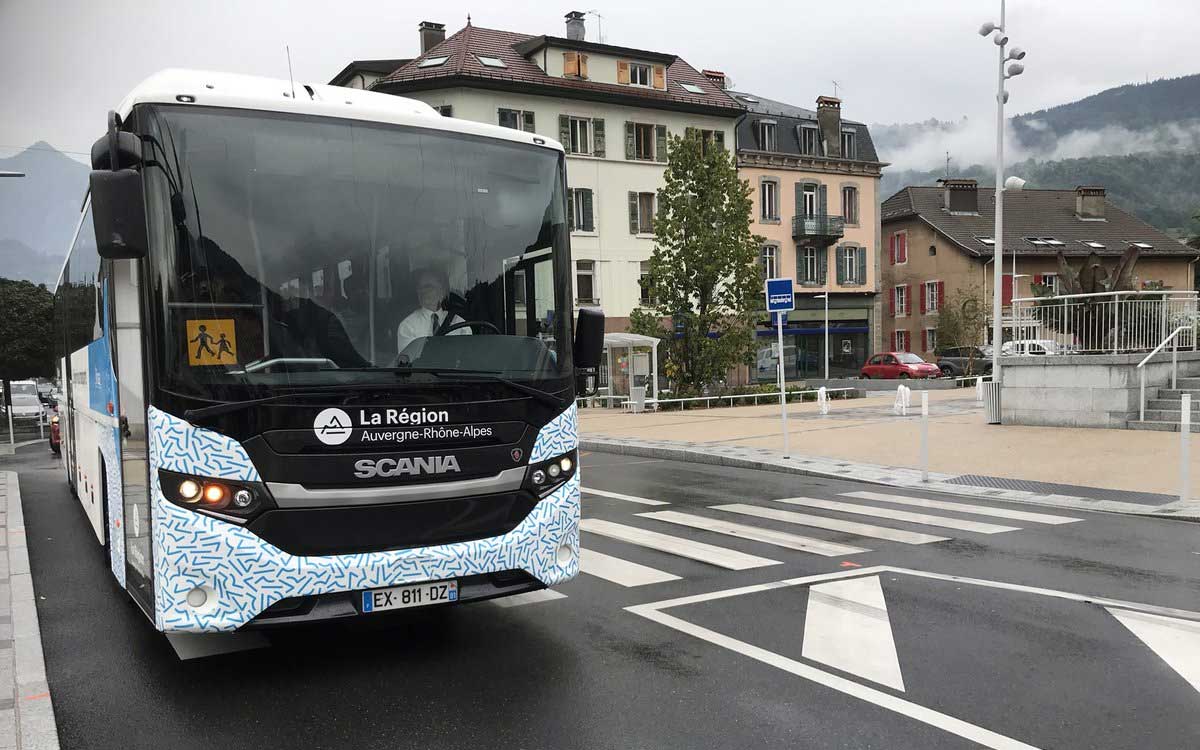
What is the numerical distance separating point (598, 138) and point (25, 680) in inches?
1560

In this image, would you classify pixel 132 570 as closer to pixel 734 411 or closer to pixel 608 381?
pixel 734 411

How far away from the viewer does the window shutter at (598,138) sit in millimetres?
42406

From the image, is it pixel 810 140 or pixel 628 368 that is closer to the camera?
pixel 628 368

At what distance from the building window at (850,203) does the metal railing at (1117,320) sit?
3410 cm

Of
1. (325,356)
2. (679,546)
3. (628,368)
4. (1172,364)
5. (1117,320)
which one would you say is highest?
(1117,320)

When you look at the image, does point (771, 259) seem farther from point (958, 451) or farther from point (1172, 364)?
point (958, 451)

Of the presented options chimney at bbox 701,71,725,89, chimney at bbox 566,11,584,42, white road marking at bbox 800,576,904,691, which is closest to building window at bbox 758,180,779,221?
chimney at bbox 701,71,725,89

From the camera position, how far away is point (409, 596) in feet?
16.3

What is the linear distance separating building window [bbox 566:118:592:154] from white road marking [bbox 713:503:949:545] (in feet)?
109

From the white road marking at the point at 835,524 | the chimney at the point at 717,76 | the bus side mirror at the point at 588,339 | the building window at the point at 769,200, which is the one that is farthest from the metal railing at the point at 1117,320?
the chimney at the point at 717,76

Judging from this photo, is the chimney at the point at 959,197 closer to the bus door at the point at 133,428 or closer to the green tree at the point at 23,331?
the green tree at the point at 23,331

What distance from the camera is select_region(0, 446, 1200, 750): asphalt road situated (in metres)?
4.30

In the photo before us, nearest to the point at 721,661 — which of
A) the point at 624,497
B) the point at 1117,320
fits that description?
the point at 624,497

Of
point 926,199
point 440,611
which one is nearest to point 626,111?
point 926,199
